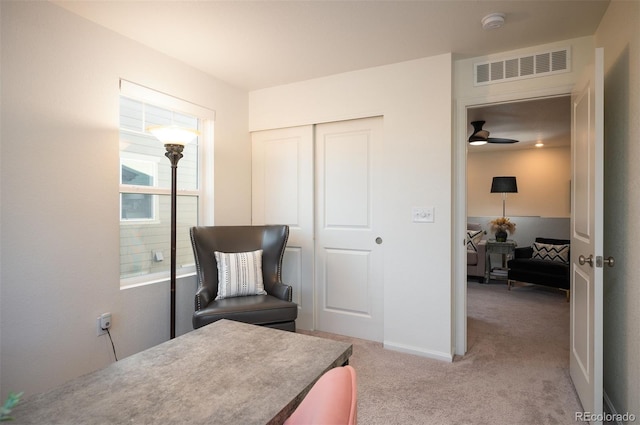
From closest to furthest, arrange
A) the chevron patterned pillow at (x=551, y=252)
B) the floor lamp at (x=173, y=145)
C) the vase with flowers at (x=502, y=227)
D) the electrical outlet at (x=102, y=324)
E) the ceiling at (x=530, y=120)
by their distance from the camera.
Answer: the electrical outlet at (x=102, y=324) < the floor lamp at (x=173, y=145) < the ceiling at (x=530, y=120) < the chevron patterned pillow at (x=551, y=252) < the vase with flowers at (x=502, y=227)

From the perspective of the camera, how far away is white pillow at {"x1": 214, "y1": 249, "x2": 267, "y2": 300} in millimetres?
2693

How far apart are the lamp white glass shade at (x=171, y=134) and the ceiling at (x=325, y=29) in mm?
647

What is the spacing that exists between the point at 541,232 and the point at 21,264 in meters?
6.88

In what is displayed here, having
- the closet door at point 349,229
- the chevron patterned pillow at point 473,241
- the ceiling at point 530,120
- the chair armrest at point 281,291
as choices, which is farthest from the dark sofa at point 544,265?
the chair armrest at point 281,291

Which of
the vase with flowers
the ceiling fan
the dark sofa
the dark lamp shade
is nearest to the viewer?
the ceiling fan

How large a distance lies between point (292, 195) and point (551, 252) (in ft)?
13.1

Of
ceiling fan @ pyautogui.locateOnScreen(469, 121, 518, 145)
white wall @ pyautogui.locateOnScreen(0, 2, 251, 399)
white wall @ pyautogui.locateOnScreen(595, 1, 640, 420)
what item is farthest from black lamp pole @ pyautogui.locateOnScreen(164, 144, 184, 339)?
ceiling fan @ pyautogui.locateOnScreen(469, 121, 518, 145)

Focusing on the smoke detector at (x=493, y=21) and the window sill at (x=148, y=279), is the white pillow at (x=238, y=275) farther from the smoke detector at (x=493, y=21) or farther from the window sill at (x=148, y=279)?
the smoke detector at (x=493, y=21)

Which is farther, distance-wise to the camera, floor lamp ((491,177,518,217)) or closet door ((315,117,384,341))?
floor lamp ((491,177,518,217))

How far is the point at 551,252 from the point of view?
495 centimetres

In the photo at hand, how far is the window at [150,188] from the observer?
248 centimetres

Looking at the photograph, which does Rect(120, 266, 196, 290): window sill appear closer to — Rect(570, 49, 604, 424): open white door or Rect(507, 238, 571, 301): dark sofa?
Rect(570, 49, 604, 424): open white door

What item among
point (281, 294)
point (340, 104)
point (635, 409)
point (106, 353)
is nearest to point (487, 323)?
point (635, 409)

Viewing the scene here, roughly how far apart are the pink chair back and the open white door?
169 cm
